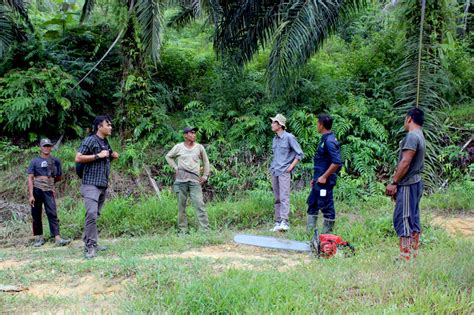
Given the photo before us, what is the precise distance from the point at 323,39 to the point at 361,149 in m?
2.49

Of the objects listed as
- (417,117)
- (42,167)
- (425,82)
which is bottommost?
(42,167)

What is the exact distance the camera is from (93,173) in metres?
5.88

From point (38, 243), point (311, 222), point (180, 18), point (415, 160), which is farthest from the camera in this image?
point (180, 18)

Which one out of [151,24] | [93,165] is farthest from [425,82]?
[93,165]

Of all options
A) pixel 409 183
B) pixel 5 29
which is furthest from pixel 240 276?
pixel 5 29

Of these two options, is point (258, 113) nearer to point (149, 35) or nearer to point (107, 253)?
point (149, 35)

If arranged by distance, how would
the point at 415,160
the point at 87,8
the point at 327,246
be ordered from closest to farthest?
1. the point at 415,160
2. the point at 327,246
3. the point at 87,8

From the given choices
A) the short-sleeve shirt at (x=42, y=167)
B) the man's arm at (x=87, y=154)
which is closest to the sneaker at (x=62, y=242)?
the short-sleeve shirt at (x=42, y=167)

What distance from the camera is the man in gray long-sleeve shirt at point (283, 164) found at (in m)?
7.00

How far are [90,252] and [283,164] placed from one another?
10.7ft

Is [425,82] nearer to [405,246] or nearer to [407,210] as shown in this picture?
[407,210]

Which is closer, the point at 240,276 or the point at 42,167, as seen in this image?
the point at 240,276

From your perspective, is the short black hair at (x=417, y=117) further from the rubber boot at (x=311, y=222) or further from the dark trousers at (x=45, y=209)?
the dark trousers at (x=45, y=209)

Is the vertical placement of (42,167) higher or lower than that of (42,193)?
higher
